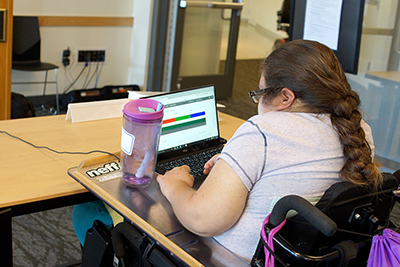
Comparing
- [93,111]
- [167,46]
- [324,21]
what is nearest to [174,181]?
[93,111]

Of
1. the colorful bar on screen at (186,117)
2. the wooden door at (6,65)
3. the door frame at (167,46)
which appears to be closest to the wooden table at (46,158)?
the colorful bar on screen at (186,117)

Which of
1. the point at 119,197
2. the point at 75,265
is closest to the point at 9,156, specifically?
the point at 119,197

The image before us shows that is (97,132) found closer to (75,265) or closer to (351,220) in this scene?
(75,265)

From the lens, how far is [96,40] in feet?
14.1

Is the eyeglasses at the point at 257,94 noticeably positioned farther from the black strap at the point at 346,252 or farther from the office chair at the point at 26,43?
the office chair at the point at 26,43

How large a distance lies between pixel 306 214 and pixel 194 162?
27.4 inches

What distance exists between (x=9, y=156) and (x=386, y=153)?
294cm

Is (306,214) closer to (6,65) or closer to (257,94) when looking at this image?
(257,94)

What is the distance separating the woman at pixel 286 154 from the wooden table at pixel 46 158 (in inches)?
17.1

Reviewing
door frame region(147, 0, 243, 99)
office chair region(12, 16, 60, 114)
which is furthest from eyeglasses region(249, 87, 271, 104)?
door frame region(147, 0, 243, 99)

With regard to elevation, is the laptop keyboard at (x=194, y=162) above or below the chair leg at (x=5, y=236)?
above

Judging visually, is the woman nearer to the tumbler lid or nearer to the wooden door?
the tumbler lid

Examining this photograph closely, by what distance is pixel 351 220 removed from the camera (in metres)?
1.00

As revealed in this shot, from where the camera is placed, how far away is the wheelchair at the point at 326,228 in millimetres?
879
